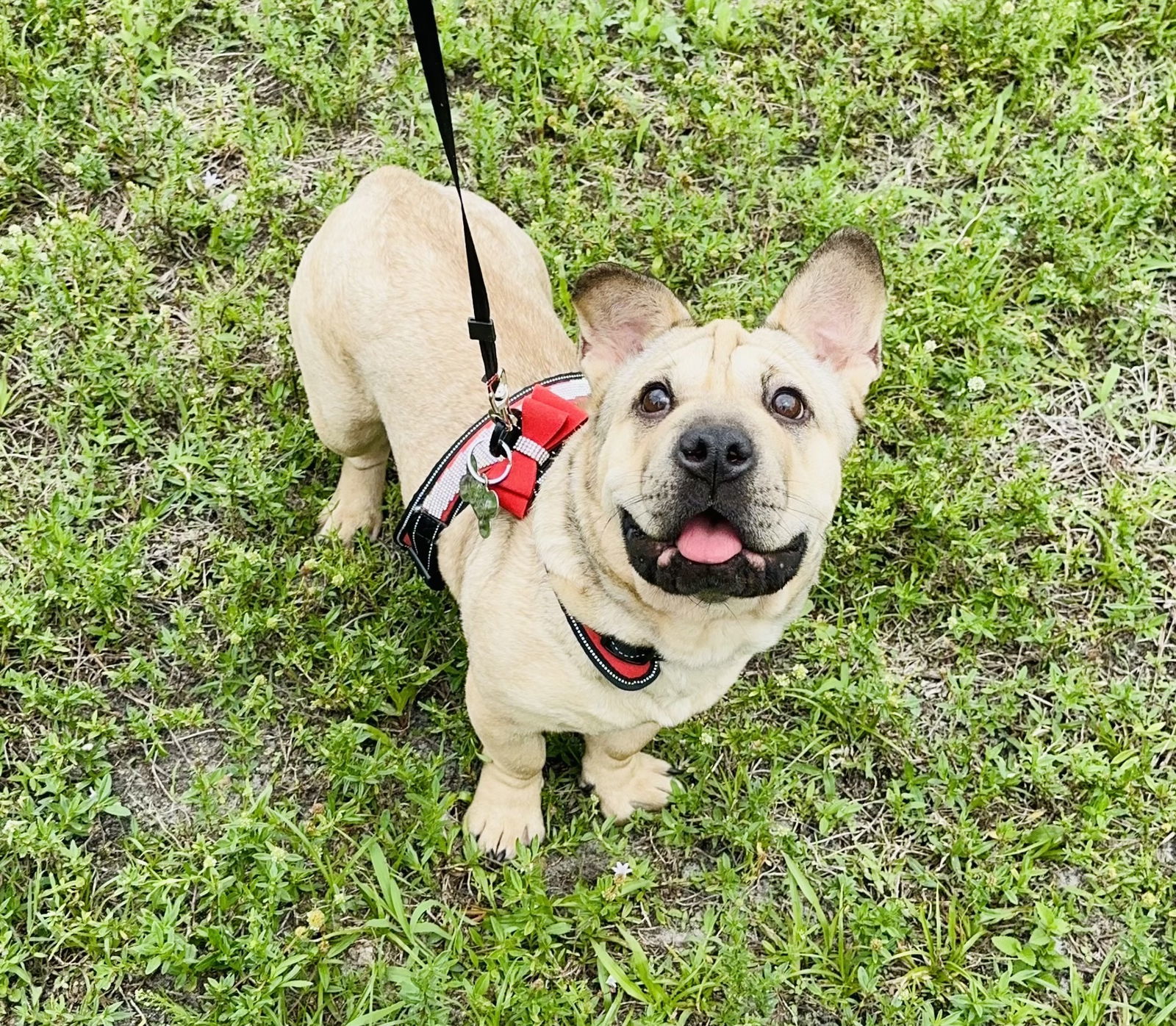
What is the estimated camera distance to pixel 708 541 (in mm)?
3057

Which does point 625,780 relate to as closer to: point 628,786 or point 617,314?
point 628,786

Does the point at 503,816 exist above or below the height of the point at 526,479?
below

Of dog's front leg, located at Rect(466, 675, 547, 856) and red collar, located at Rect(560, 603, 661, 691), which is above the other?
red collar, located at Rect(560, 603, 661, 691)

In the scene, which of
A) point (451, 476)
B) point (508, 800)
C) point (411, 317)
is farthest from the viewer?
point (508, 800)

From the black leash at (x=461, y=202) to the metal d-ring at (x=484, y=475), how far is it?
0.20 feet

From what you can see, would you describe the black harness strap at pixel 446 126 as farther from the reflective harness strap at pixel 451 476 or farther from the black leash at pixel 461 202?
the reflective harness strap at pixel 451 476

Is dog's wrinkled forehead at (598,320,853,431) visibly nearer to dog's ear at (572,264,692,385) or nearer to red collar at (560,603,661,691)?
dog's ear at (572,264,692,385)

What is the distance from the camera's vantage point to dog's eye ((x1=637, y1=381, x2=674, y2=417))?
330 cm

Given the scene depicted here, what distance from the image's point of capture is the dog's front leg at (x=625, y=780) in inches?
169

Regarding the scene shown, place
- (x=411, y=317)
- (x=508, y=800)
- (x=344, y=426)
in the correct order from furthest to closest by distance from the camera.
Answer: (x=344, y=426)
(x=508, y=800)
(x=411, y=317)

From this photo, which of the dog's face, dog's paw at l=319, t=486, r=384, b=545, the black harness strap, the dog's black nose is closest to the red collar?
the dog's face

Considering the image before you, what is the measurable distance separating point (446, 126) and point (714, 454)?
1.15 metres

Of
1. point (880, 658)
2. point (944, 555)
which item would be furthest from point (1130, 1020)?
point (944, 555)

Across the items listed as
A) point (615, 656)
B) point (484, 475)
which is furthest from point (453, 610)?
point (615, 656)
